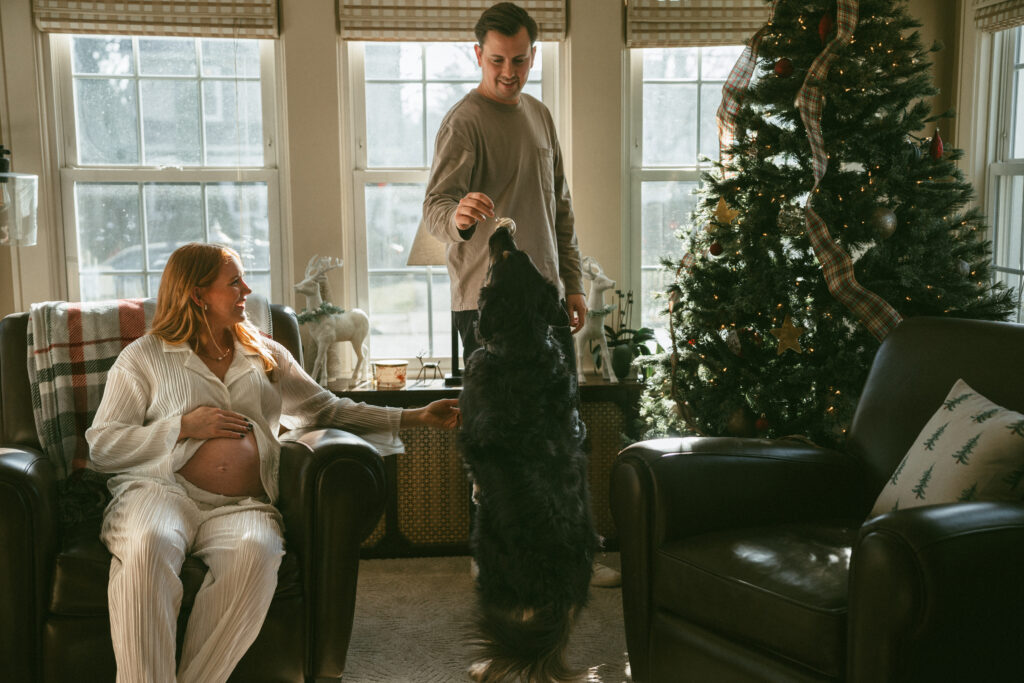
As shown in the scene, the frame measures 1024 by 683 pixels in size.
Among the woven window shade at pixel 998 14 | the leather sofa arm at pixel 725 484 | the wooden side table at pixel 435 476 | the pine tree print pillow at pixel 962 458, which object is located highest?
the woven window shade at pixel 998 14

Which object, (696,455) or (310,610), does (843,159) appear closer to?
(696,455)

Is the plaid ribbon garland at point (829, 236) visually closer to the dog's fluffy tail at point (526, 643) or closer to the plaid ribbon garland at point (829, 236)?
the plaid ribbon garland at point (829, 236)

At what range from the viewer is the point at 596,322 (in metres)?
3.38

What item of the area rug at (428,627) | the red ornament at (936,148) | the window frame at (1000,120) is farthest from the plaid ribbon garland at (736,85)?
the area rug at (428,627)

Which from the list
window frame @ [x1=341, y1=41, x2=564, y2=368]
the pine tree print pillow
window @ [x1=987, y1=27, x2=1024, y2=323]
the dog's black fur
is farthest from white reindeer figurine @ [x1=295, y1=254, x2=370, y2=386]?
window @ [x1=987, y1=27, x2=1024, y2=323]

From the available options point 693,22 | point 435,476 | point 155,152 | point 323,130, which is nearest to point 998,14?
point 693,22

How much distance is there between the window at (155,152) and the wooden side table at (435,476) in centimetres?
101

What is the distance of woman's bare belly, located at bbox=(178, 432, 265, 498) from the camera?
2227 mm

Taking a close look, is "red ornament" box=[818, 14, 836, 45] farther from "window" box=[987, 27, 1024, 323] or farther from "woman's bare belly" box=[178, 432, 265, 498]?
"woman's bare belly" box=[178, 432, 265, 498]

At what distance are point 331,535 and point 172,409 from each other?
52 centimetres

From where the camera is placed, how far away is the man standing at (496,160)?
2.28m

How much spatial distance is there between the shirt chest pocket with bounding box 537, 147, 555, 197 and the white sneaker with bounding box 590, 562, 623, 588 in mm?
1293

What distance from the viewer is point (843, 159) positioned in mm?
2781

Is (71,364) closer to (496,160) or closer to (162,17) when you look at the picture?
(496,160)
